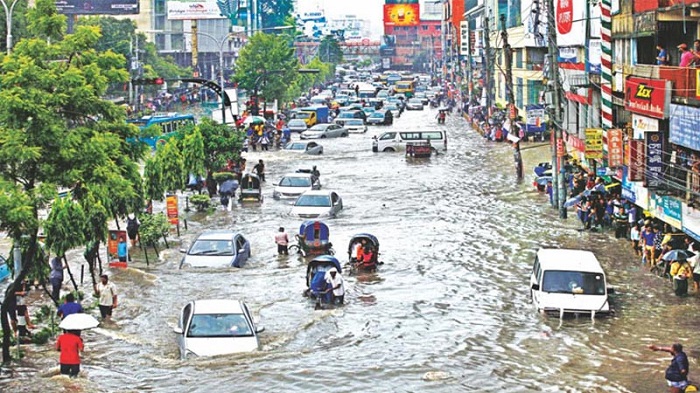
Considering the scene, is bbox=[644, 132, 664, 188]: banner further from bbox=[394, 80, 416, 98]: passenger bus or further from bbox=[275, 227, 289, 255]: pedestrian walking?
bbox=[394, 80, 416, 98]: passenger bus

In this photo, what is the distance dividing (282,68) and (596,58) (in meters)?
63.1

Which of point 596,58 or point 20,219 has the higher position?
point 596,58

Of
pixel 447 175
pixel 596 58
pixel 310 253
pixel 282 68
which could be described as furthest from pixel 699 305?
pixel 282 68

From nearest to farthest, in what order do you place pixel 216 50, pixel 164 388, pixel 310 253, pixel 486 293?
pixel 164 388, pixel 486 293, pixel 310 253, pixel 216 50

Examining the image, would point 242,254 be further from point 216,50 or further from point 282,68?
Answer: point 216,50

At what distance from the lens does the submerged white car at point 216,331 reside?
2256 cm

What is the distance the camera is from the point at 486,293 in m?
30.2

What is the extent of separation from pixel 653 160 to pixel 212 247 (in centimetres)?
1233

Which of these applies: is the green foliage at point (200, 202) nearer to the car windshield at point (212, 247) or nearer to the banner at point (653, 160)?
the car windshield at point (212, 247)

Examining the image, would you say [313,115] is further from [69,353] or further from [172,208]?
[69,353]

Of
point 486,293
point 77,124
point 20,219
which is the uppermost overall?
point 77,124

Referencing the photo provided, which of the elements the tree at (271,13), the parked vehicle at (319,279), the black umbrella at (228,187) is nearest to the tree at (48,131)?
the parked vehicle at (319,279)

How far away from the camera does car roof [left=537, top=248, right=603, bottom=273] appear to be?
26.7m

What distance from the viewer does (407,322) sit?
1051 inches
